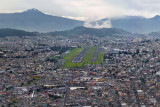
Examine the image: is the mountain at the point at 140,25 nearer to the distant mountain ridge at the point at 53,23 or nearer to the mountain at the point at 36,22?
the distant mountain ridge at the point at 53,23

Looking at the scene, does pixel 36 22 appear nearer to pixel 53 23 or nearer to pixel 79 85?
pixel 53 23

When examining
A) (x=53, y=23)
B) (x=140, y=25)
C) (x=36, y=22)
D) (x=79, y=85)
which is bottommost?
(x=79, y=85)

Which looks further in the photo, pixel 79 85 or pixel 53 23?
pixel 53 23

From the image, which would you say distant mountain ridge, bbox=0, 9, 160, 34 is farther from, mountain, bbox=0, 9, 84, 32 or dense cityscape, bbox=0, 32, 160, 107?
dense cityscape, bbox=0, 32, 160, 107

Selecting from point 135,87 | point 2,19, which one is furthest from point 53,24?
point 135,87

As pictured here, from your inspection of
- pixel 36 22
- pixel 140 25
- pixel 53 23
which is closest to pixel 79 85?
pixel 36 22

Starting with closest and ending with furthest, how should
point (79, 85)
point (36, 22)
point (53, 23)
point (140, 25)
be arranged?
1. point (79, 85)
2. point (36, 22)
3. point (53, 23)
4. point (140, 25)

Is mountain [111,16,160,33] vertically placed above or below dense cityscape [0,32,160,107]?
above

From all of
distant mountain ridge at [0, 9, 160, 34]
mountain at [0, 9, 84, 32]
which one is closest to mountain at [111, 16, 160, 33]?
distant mountain ridge at [0, 9, 160, 34]

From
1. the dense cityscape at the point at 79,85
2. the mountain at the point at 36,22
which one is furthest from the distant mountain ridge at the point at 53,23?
the dense cityscape at the point at 79,85

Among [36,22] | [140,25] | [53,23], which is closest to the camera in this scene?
[36,22]
